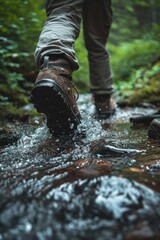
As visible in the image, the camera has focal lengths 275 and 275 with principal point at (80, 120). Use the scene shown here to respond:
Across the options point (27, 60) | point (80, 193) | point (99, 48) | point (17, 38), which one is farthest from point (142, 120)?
point (17, 38)

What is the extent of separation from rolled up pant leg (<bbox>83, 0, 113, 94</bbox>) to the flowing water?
162 cm

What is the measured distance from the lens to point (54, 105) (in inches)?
67.6

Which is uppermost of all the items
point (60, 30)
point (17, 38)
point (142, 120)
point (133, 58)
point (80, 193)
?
point (60, 30)

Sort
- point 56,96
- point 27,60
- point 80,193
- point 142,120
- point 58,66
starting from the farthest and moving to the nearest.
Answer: point 27,60 < point 142,120 < point 58,66 < point 56,96 < point 80,193

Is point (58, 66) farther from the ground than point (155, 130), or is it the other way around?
point (58, 66)

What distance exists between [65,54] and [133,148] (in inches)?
30.5

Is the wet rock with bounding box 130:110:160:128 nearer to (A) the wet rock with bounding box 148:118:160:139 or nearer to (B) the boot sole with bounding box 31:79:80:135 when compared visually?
(A) the wet rock with bounding box 148:118:160:139

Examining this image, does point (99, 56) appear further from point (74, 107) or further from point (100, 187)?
point (100, 187)

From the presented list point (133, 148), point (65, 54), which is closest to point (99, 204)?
point (133, 148)

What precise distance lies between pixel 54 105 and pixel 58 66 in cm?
29

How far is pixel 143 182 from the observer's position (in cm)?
109

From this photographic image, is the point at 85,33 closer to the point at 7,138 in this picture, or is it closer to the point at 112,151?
the point at 7,138

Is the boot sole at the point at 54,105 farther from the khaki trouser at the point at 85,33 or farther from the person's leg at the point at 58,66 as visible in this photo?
the khaki trouser at the point at 85,33

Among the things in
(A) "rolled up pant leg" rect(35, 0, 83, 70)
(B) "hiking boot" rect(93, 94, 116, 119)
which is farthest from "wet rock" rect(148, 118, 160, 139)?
(B) "hiking boot" rect(93, 94, 116, 119)
